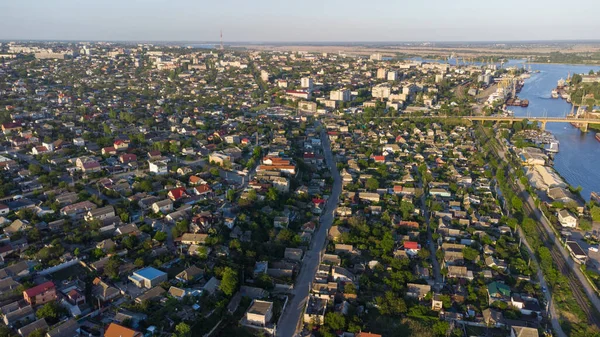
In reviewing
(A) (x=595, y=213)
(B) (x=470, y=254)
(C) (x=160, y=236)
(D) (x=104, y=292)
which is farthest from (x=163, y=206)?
(A) (x=595, y=213)

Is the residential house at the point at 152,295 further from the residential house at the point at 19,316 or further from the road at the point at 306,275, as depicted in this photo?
the road at the point at 306,275

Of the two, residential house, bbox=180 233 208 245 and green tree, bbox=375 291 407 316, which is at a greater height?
residential house, bbox=180 233 208 245

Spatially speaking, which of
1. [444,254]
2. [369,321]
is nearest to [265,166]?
[444,254]

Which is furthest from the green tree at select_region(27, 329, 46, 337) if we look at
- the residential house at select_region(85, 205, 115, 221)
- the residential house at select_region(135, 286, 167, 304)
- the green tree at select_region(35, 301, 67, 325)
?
the residential house at select_region(85, 205, 115, 221)

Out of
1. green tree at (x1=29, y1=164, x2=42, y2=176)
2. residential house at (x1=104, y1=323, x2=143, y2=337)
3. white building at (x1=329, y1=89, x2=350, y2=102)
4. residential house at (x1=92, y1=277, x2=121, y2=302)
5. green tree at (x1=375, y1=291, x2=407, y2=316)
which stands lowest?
green tree at (x1=375, y1=291, x2=407, y2=316)

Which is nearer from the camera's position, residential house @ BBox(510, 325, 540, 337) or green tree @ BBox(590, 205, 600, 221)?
residential house @ BBox(510, 325, 540, 337)

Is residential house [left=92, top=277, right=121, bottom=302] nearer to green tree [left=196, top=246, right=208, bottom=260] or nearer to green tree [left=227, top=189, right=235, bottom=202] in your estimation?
green tree [left=196, top=246, right=208, bottom=260]

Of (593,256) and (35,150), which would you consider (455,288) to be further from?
(35,150)
